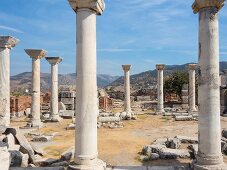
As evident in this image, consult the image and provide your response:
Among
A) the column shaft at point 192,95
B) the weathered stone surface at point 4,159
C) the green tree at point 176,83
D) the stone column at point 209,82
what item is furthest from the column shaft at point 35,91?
the green tree at point 176,83

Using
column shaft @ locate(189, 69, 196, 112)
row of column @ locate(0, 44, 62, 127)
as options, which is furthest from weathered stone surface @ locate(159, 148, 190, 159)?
column shaft @ locate(189, 69, 196, 112)

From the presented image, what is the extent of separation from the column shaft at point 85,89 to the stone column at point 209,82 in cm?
311

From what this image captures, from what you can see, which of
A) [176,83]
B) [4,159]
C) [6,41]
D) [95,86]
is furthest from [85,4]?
[176,83]

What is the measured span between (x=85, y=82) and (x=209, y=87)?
3.59 meters

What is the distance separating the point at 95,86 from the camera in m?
8.61

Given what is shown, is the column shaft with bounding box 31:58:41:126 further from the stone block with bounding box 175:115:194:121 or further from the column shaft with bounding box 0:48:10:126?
the stone block with bounding box 175:115:194:121

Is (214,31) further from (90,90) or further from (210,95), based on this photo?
(90,90)

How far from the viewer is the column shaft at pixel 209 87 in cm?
859

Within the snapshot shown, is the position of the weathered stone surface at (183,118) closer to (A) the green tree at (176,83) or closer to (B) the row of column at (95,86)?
(B) the row of column at (95,86)

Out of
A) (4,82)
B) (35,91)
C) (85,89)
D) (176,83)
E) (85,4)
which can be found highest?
(85,4)

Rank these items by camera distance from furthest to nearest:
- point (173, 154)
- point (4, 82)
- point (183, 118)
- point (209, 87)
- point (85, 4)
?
point (183, 118) < point (4, 82) < point (173, 154) < point (209, 87) < point (85, 4)

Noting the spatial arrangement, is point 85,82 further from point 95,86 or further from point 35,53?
point 35,53

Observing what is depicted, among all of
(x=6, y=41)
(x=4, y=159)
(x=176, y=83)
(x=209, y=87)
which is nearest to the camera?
(x=209, y=87)

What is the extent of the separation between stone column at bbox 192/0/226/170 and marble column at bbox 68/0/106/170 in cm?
300
